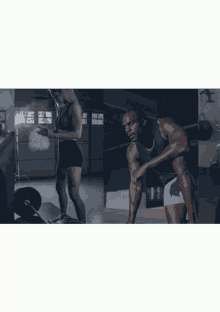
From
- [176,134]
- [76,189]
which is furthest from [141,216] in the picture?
[176,134]

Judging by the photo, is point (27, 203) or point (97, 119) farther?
point (27, 203)

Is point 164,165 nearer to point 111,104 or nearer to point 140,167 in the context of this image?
point 140,167

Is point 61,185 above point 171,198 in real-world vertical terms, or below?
above

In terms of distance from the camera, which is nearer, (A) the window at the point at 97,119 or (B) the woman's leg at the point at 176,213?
(A) the window at the point at 97,119

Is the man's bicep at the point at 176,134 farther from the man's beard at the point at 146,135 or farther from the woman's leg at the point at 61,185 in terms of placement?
the woman's leg at the point at 61,185

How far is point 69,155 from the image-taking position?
4.68m

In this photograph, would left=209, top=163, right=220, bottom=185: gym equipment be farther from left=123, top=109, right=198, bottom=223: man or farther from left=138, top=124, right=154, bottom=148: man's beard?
left=138, top=124, right=154, bottom=148: man's beard

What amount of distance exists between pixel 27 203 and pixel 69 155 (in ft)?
4.02

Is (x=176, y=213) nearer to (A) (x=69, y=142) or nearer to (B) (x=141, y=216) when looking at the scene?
(B) (x=141, y=216)

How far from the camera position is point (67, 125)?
467 cm

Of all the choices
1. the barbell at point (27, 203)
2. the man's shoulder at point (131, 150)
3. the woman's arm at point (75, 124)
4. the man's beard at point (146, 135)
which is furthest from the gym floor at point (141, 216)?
the woman's arm at point (75, 124)

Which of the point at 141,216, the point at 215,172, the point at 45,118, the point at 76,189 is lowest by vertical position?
the point at 141,216

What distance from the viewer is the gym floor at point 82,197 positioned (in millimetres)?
4629

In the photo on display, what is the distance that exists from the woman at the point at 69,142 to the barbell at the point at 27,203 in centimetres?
43
